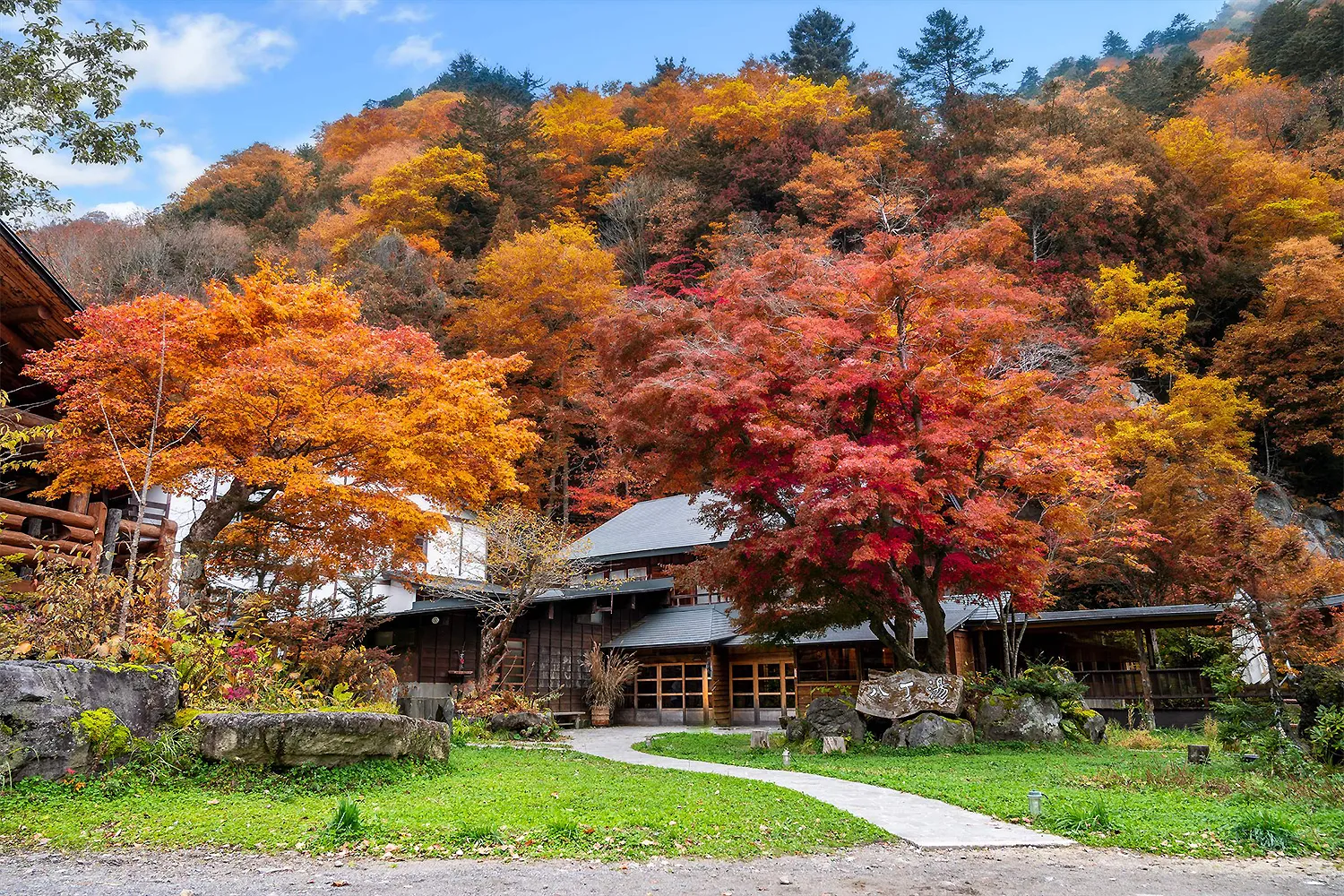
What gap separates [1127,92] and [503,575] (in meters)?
40.2

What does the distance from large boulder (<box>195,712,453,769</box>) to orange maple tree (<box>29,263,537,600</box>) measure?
573cm

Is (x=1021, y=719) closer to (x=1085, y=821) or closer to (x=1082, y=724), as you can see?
(x=1082, y=724)

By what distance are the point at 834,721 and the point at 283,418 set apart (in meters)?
10.8

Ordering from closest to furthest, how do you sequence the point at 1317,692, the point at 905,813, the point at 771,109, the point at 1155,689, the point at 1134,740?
the point at 905,813 < the point at 1317,692 < the point at 1134,740 < the point at 1155,689 < the point at 771,109

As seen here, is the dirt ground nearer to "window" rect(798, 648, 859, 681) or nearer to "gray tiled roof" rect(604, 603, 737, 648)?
"window" rect(798, 648, 859, 681)

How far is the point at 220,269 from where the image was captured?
107 feet


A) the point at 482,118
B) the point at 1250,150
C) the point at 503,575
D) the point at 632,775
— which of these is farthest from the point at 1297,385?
the point at 482,118

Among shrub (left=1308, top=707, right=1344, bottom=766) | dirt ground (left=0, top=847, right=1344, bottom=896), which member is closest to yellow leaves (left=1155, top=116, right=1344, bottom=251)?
shrub (left=1308, top=707, right=1344, bottom=766)

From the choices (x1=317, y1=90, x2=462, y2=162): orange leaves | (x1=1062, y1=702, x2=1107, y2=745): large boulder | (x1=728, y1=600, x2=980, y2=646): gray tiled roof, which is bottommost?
(x1=1062, y1=702, x2=1107, y2=745): large boulder

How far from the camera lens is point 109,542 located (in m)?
12.4

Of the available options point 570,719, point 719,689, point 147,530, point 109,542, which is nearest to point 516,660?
point 570,719

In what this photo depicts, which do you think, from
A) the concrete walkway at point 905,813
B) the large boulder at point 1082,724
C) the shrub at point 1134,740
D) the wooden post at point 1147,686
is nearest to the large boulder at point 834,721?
the concrete walkway at point 905,813

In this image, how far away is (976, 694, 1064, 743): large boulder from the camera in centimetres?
1416

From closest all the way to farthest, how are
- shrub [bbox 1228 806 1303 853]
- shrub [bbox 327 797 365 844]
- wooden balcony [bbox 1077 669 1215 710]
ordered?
shrub [bbox 327 797 365 844], shrub [bbox 1228 806 1303 853], wooden balcony [bbox 1077 669 1215 710]
